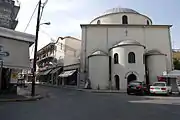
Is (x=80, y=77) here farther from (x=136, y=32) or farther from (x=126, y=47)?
(x=136, y=32)

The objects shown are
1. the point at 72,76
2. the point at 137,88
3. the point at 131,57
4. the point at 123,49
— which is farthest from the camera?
the point at 72,76

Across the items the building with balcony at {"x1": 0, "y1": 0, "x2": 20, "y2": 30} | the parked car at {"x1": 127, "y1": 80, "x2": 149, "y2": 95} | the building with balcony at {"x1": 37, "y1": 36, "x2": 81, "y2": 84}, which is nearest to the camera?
the building with balcony at {"x1": 0, "y1": 0, "x2": 20, "y2": 30}

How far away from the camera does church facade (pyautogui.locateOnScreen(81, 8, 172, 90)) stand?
110 feet

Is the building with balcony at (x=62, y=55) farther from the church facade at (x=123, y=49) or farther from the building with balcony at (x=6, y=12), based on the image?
the building with balcony at (x=6, y=12)

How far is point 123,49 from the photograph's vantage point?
111 ft

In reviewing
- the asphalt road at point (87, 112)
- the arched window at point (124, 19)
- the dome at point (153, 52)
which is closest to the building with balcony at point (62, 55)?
the arched window at point (124, 19)

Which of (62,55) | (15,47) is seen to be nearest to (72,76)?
(62,55)

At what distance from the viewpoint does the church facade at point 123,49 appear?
33.5 metres

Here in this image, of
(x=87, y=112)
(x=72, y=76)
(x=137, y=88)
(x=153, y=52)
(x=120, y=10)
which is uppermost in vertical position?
(x=120, y=10)

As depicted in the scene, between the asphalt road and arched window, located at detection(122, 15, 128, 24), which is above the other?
arched window, located at detection(122, 15, 128, 24)

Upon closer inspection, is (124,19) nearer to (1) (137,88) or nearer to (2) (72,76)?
(2) (72,76)

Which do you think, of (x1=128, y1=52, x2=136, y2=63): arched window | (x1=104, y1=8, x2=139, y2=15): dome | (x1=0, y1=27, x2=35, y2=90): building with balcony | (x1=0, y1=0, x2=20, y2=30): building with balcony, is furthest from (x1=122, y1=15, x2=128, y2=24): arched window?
(x1=0, y1=27, x2=35, y2=90): building with balcony

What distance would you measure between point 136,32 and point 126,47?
25.4 ft

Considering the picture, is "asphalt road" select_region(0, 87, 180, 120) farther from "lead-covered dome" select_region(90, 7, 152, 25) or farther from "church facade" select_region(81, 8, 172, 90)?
"lead-covered dome" select_region(90, 7, 152, 25)
